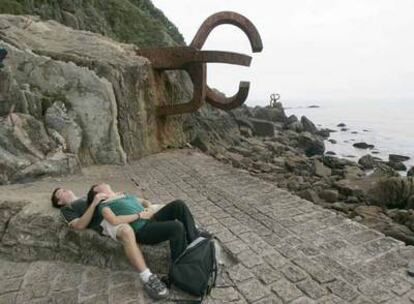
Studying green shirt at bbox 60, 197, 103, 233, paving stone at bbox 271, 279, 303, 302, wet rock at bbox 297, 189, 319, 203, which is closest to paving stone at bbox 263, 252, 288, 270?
paving stone at bbox 271, 279, 303, 302

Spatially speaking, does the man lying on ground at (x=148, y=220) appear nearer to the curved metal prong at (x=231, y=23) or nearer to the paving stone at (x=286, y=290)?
the paving stone at (x=286, y=290)

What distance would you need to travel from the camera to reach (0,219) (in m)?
4.22

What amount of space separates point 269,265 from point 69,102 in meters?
5.21

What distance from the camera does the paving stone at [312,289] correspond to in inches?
140

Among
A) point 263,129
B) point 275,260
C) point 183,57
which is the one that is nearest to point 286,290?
point 275,260

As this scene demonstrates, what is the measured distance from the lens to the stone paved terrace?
3506mm

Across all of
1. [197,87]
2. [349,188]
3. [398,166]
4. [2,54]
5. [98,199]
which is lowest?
[398,166]

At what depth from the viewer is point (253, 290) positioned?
11.7 feet

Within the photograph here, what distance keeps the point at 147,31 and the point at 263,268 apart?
62.9ft

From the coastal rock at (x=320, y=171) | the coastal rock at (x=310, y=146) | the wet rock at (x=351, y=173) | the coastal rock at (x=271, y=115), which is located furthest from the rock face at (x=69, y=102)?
the coastal rock at (x=271, y=115)

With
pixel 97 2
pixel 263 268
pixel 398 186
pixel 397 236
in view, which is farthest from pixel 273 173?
pixel 97 2

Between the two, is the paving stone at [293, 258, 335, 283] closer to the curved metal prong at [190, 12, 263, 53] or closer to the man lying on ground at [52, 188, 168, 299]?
the man lying on ground at [52, 188, 168, 299]

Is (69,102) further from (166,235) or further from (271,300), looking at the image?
(271,300)

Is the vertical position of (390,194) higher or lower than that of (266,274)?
lower
